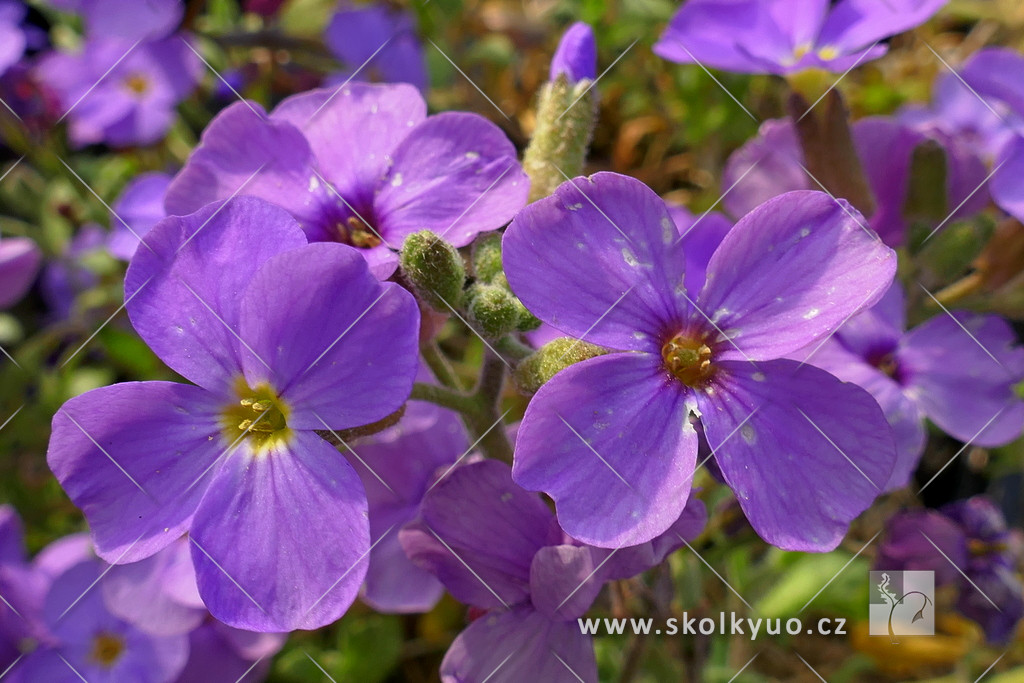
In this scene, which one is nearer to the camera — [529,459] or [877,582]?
[529,459]

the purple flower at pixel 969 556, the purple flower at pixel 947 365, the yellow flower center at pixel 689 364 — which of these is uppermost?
the yellow flower center at pixel 689 364

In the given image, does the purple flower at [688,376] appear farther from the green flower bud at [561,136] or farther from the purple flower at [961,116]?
the purple flower at [961,116]

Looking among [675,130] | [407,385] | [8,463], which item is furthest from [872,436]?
[8,463]

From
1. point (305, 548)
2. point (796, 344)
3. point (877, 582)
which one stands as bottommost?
point (877, 582)

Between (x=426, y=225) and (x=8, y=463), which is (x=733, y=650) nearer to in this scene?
(x=426, y=225)

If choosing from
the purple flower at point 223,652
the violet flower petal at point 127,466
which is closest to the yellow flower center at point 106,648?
the purple flower at point 223,652

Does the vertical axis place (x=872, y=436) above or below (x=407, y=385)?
below
